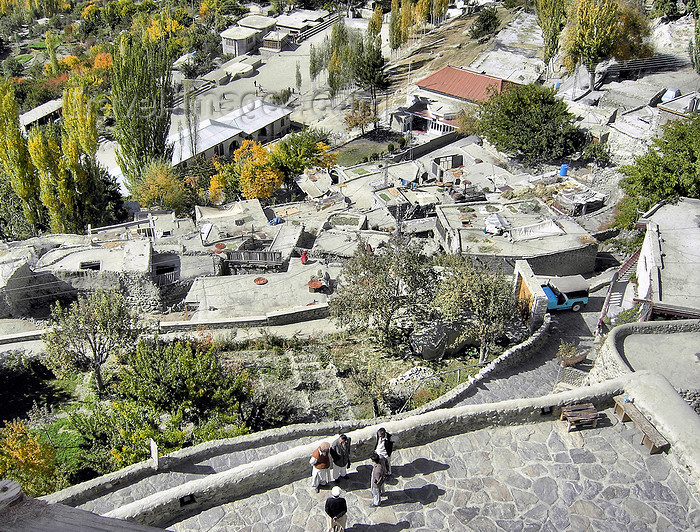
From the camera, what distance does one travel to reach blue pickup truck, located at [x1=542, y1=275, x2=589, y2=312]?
18.2 metres

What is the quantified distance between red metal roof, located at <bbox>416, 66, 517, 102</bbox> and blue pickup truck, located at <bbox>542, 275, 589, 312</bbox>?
27609mm

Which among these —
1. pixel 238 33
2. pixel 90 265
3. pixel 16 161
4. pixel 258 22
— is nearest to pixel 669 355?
pixel 90 265

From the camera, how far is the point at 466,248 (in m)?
22.8

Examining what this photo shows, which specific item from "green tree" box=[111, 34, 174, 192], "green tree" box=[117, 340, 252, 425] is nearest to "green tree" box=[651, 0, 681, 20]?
"green tree" box=[111, 34, 174, 192]

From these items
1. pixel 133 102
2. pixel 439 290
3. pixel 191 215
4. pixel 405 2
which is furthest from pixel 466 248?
pixel 405 2

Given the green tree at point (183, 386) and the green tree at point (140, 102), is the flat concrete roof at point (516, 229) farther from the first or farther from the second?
the green tree at point (140, 102)

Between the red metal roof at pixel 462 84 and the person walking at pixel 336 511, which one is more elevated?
the person walking at pixel 336 511

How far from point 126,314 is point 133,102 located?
2324 cm

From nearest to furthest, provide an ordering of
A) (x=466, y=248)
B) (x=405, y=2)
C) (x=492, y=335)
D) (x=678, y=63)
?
(x=492, y=335), (x=466, y=248), (x=678, y=63), (x=405, y=2)

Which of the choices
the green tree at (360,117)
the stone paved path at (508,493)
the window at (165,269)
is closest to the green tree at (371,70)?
the green tree at (360,117)

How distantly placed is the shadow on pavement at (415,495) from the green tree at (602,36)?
33.5 meters

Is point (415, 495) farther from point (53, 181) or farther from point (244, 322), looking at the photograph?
point (53, 181)

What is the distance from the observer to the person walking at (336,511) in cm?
813

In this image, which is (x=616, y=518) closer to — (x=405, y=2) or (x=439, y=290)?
(x=439, y=290)
